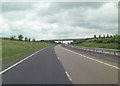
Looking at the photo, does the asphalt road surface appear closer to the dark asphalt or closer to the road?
the road

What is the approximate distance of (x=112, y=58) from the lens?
1712 cm

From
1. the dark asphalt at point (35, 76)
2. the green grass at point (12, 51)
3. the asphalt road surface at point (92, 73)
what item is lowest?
the green grass at point (12, 51)

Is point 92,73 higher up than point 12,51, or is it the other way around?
point 92,73

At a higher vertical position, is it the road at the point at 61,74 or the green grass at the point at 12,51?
the road at the point at 61,74

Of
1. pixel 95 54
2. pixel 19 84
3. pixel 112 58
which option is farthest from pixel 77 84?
pixel 95 54

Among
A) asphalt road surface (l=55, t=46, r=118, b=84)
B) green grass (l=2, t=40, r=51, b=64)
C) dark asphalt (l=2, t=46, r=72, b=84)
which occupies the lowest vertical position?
green grass (l=2, t=40, r=51, b=64)

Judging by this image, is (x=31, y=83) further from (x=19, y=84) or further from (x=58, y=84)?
(x=58, y=84)

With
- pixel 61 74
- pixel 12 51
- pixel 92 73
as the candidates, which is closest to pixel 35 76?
pixel 61 74

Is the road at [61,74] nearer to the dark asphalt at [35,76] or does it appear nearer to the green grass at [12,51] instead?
the dark asphalt at [35,76]

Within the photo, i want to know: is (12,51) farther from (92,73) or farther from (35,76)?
(92,73)

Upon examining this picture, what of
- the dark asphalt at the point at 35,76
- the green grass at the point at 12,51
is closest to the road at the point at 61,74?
the dark asphalt at the point at 35,76

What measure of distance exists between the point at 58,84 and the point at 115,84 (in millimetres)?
2522

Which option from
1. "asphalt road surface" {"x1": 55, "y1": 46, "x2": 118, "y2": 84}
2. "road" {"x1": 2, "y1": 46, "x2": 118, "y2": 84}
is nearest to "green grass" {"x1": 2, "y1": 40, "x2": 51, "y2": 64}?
"road" {"x1": 2, "y1": 46, "x2": 118, "y2": 84}

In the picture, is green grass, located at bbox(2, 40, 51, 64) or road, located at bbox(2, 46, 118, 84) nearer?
road, located at bbox(2, 46, 118, 84)
